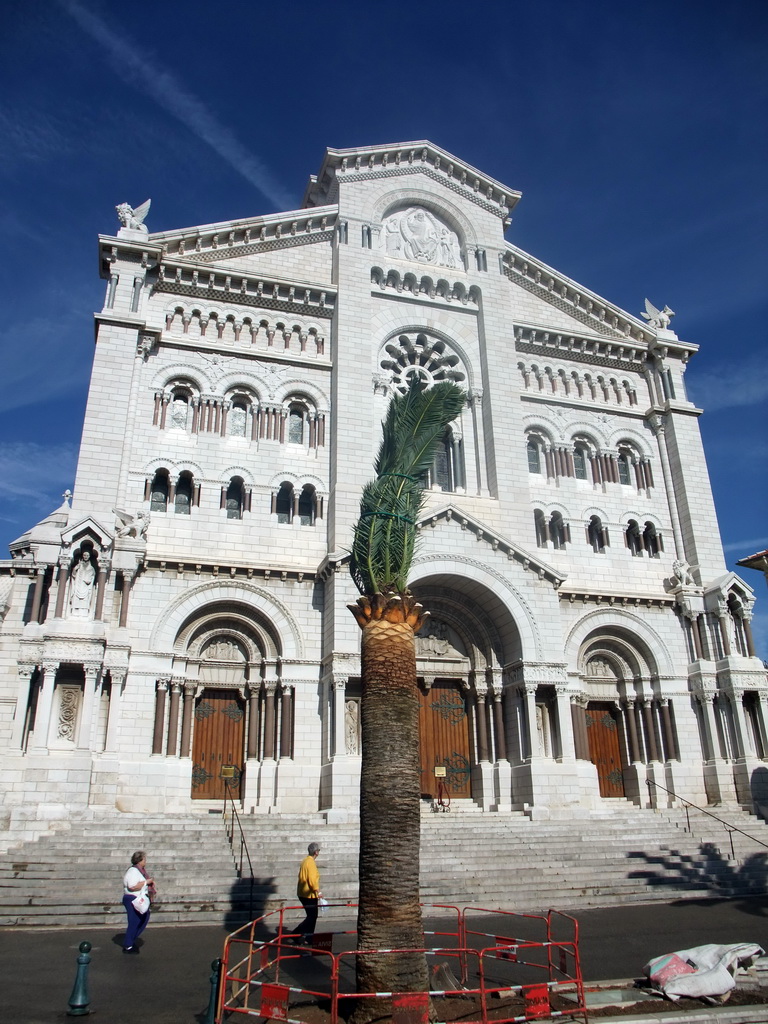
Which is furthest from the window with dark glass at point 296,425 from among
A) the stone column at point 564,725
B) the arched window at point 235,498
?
the stone column at point 564,725

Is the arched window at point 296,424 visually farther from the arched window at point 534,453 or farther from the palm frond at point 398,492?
the palm frond at point 398,492

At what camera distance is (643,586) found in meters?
29.3

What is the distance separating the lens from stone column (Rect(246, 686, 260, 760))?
940 inches

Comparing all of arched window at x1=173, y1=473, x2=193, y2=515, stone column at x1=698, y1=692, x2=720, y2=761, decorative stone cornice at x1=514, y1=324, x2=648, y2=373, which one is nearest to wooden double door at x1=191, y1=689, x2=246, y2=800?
arched window at x1=173, y1=473, x2=193, y2=515

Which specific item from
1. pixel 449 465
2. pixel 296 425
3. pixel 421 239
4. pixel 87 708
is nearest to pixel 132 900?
pixel 87 708

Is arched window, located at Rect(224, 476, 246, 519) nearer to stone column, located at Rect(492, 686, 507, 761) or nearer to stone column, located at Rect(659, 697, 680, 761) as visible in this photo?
stone column, located at Rect(492, 686, 507, 761)

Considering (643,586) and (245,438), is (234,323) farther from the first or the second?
(643,586)

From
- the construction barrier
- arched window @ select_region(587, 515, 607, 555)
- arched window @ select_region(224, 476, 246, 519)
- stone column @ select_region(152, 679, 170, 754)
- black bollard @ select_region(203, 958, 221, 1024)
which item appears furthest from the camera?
arched window @ select_region(587, 515, 607, 555)

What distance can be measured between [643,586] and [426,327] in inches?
493

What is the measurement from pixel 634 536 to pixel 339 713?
1408cm

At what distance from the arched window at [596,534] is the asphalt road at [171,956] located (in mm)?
14275

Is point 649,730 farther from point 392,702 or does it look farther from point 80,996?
point 80,996

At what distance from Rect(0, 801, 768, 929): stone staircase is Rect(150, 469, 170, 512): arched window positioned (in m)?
9.42

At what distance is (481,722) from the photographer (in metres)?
25.9
